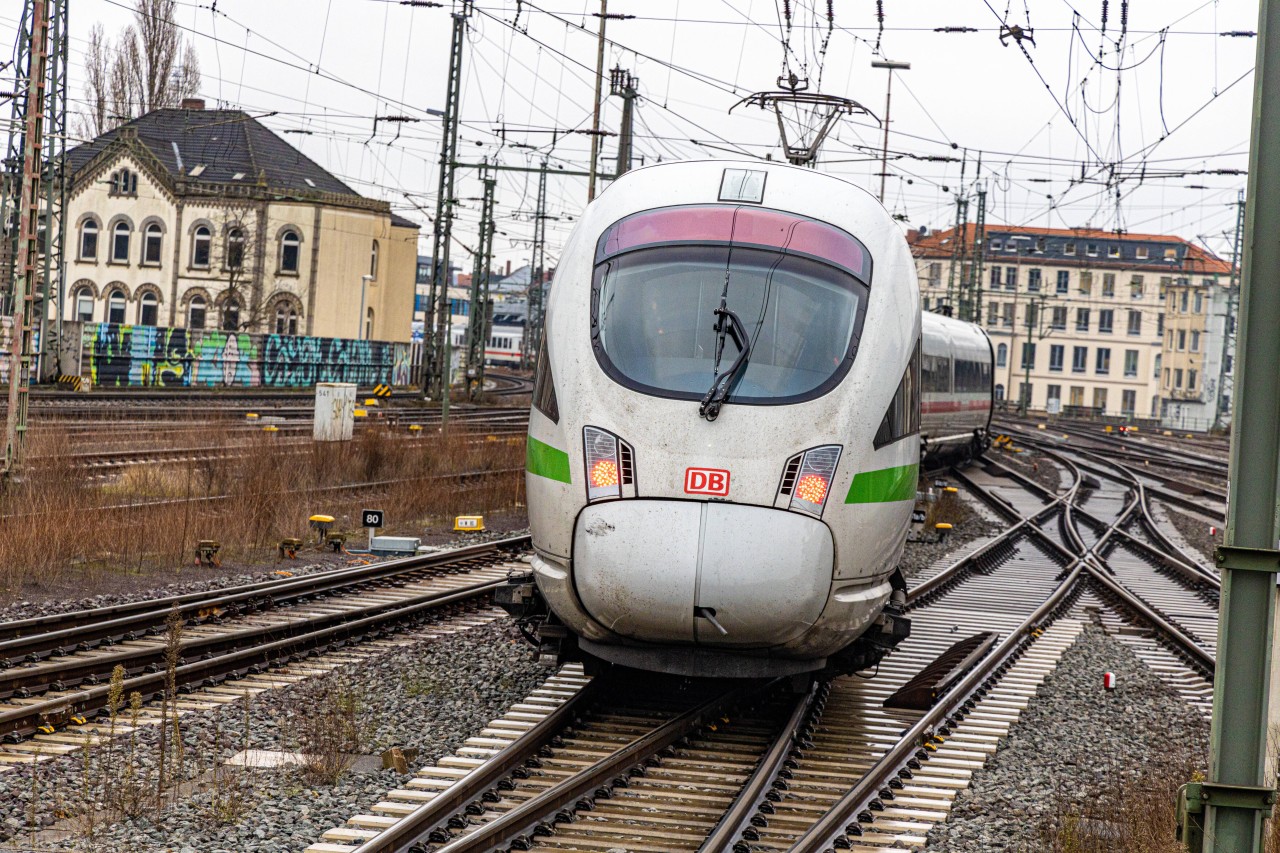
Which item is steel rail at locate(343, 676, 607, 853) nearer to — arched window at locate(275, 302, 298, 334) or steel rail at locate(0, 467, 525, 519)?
steel rail at locate(0, 467, 525, 519)

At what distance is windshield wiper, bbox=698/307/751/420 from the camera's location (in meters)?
7.84

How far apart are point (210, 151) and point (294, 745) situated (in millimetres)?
60358

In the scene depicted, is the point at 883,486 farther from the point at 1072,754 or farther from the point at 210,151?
the point at 210,151

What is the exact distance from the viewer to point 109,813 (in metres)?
6.75

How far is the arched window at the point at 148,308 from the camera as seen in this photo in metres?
62.9

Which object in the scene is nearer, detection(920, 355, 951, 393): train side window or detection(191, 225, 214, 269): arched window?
detection(920, 355, 951, 393): train side window

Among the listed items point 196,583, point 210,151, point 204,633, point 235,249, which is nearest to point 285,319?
point 235,249

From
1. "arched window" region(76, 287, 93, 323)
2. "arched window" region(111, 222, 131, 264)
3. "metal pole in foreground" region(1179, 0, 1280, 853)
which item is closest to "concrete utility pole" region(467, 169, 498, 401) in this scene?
"arched window" region(111, 222, 131, 264)

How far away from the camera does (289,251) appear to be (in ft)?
207

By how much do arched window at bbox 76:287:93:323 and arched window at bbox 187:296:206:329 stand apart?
4.09m

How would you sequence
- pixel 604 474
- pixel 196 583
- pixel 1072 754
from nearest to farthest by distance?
1. pixel 604 474
2. pixel 1072 754
3. pixel 196 583

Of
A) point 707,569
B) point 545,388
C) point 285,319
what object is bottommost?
point 707,569

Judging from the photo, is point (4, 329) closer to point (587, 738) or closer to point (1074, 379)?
point (587, 738)

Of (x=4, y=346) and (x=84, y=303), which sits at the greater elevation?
(x=84, y=303)
